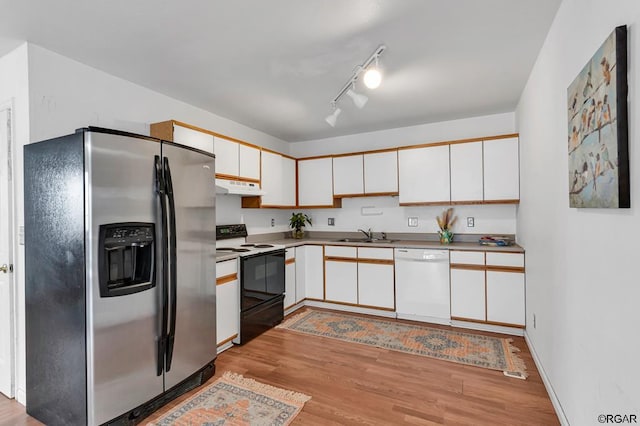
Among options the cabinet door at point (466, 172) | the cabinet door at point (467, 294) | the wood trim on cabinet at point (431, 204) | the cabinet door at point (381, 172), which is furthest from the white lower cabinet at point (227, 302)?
the cabinet door at point (466, 172)

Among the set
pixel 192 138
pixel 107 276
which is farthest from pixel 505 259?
pixel 107 276

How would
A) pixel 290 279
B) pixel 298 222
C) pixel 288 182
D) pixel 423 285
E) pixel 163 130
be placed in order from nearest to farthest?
pixel 163 130 → pixel 423 285 → pixel 290 279 → pixel 288 182 → pixel 298 222

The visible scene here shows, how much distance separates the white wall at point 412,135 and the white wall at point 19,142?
3481mm

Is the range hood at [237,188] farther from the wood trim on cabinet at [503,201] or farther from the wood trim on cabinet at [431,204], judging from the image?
the wood trim on cabinet at [503,201]

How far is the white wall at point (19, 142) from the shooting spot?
7.23 feet

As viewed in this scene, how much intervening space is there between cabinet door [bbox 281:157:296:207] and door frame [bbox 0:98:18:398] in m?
2.73

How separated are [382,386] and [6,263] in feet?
9.41

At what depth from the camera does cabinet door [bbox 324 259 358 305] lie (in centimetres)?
408

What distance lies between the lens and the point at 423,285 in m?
3.69

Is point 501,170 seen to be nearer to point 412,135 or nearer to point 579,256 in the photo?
point 412,135

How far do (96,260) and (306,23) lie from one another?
188 centimetres

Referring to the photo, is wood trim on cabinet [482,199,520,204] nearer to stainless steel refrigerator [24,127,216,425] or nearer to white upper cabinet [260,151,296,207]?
white upper cabinet [260,151,296,207]

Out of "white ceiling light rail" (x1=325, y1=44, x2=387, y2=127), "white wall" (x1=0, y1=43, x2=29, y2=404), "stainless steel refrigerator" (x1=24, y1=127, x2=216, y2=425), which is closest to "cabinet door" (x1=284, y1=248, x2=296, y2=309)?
"stainless steel refrigerator" (x1=24, y1=127, x2=216, y2=425)

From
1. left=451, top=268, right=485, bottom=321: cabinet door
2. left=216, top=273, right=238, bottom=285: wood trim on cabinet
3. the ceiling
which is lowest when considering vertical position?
left=451, top=268, right=485, bottom=321: cabinet door
